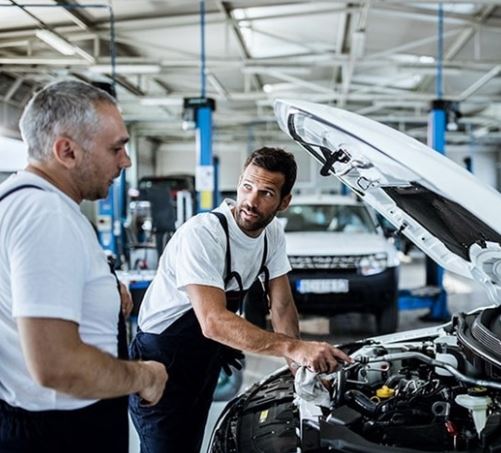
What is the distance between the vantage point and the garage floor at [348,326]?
4531mm

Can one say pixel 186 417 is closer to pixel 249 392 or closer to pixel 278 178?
pixel 249 392

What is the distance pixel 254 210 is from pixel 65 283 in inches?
41.0

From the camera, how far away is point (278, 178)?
2.10 m

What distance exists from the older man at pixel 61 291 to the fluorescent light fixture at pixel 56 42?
641 centimetres

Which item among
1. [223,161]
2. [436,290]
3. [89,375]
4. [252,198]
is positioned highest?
[223,161]

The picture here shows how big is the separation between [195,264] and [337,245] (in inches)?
145

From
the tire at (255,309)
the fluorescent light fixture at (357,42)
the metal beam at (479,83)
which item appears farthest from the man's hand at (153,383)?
the metal beam at (479,83)

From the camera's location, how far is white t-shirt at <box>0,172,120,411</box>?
1.07m

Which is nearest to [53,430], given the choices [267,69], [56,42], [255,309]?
[255,309]

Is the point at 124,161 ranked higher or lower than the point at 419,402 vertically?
higher

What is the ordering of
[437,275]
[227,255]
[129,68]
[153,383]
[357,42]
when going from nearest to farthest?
[153,383] → [227,255] → [437,275] → [357,42] → [129,68]

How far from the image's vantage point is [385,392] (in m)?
1.85

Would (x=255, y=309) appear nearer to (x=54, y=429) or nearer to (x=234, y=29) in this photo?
(x=54, y=429)

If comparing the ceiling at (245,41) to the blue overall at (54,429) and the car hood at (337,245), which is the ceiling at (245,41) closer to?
the car hood at (337,245)
